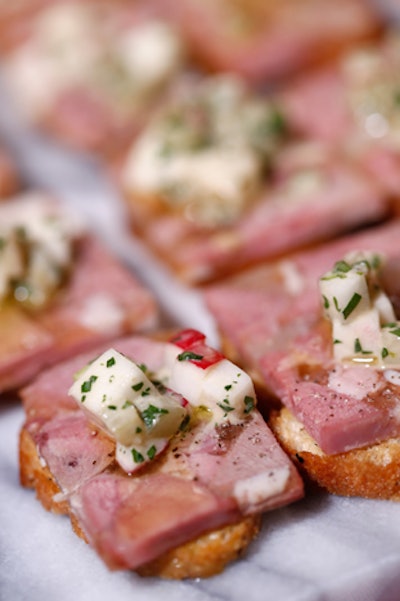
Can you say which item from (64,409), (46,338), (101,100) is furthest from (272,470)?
(101,100)

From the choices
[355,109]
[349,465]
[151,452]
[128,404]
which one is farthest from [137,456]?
[355,109]

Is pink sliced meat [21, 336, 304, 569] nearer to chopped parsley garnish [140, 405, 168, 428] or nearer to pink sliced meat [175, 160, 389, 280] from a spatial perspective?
chopped parsley garnish [140, 405, 168, 428]

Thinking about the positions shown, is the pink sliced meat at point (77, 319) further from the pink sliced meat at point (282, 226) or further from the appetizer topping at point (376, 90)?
the appetizer topping at point (376, 90)

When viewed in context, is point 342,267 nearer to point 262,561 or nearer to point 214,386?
point 214,386

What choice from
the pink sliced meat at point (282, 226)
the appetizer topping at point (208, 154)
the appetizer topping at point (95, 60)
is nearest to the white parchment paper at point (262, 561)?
the pink sliced meat at point (282, 226)

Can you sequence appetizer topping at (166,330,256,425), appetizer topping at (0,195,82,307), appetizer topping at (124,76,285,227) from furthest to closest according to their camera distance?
1. appetizer topping at (124,76,285,227)
2. appetizer topping at (0,195,82,307)
3. appetizer topping at (166,330,256,425)

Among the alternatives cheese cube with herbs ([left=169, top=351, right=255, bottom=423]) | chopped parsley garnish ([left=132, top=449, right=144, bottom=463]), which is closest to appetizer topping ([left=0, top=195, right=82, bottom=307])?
cheese cube with herbs ([left=169, top=351, right=255, bottom=423])
